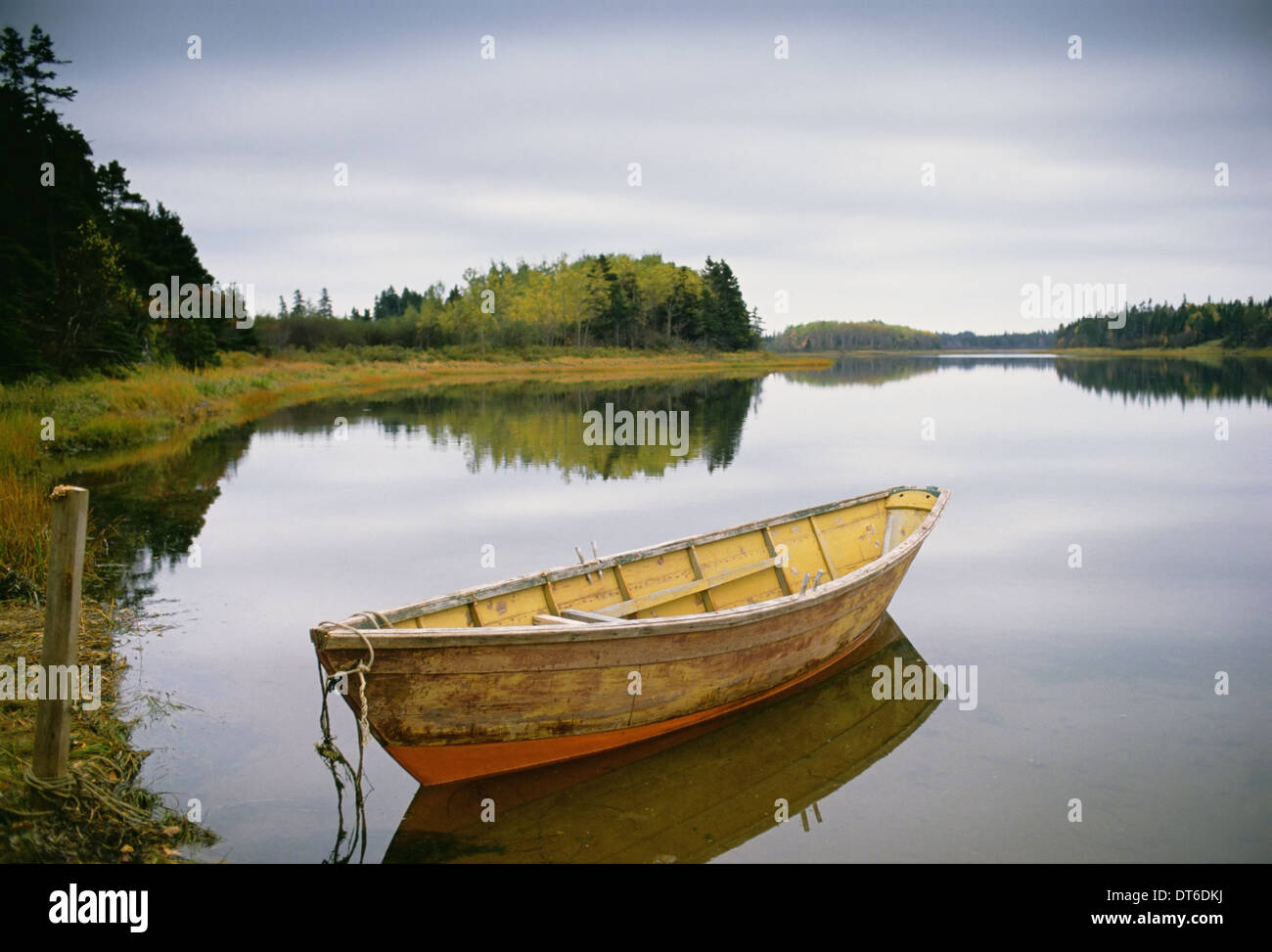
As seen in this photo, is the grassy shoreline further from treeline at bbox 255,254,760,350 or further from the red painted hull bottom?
treeline at bbox 255,254,760,350

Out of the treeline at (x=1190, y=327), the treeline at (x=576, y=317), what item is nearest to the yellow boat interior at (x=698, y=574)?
the treeline at (x=576, y=317)

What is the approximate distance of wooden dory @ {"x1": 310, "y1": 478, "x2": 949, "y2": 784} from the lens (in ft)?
19.3

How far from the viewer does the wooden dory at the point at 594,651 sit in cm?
589

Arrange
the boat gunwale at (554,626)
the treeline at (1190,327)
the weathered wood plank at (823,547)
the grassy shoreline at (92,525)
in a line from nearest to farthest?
the grassy shoreline at (92,525)
the boat gunwale at (554,626)
the weathered wood plank at (823,547)
the treeline at (1190,327)

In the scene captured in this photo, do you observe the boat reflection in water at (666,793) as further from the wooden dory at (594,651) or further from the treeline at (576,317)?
the treeline at (576,317)

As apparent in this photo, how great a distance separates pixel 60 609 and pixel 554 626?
9.24 ft

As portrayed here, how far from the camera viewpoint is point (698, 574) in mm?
9070

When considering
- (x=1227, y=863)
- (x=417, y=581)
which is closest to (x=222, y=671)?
(x=417, y=581)

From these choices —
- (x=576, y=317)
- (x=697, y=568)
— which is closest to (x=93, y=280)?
(x=697, y=568)

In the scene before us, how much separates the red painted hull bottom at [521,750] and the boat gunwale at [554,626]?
32.5 inches

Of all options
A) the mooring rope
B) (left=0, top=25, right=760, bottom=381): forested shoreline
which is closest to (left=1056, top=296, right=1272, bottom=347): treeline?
(left=0, top=25, right=760, bottom=381): forested shoreline

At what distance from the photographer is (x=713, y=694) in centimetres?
742
